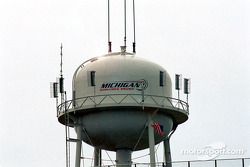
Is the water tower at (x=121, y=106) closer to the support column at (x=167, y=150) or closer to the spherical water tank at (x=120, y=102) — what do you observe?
the spherical water tank at (x=120, y=102)

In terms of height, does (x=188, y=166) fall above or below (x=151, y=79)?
below

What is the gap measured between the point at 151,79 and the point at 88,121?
479 centimetres

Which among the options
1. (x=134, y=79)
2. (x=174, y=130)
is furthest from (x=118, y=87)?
(x=174, y=130)

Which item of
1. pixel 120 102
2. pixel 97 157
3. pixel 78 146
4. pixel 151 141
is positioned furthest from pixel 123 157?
pixel 120 102

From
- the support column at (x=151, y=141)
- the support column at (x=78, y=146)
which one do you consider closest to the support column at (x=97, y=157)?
the support column at (x=78, y=146)

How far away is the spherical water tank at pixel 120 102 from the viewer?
4556cm

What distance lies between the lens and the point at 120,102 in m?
45.4

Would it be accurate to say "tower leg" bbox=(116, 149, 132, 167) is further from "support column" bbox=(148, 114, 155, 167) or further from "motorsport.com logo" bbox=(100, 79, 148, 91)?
"motorsport.com logo" bbox=(100, 79, 148, 91)

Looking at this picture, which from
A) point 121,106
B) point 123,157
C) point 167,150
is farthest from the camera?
point 167,150

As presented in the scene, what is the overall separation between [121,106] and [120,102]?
28cm

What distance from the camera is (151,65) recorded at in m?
47.4

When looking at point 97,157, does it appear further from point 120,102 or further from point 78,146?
point 120,102

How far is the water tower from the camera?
149 ft

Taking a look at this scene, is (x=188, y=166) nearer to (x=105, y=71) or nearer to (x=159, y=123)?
(x=159, y=123)
